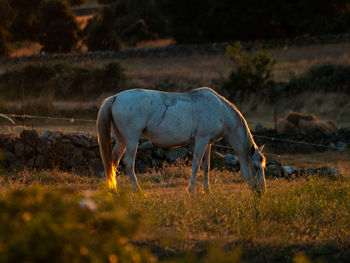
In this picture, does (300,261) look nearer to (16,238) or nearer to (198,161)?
(16,238)

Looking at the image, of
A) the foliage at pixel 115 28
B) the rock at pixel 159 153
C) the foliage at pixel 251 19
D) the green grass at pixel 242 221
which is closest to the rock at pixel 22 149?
the green grass at pixel 242 221

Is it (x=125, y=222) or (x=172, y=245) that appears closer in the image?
(x=125, y=222)

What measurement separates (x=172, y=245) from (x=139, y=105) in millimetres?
3001

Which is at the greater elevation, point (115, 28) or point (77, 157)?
point (77, 157)

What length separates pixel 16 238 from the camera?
3.06 meters

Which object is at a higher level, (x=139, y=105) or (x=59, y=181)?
(x=139, y=105)

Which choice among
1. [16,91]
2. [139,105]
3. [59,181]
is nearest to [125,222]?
[139,105]

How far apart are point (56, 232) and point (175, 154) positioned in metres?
9.45

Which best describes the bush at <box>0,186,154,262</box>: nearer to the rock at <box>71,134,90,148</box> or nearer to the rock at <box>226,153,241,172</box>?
the rock at <box>71,134,90,148</box>

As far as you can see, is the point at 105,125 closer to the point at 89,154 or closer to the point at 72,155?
the point at 72,155

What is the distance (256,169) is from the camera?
876 cm

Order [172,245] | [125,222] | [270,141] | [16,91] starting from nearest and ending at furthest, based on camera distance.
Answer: [125,222]
[172,245]
[270,141]
[16,91]

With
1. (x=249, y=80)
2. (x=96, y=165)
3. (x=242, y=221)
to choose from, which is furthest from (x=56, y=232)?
(x=249, y=80)

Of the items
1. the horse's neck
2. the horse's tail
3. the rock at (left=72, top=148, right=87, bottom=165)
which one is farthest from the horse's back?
the rock at (left=72, top=148, right=87, bottom=165)
